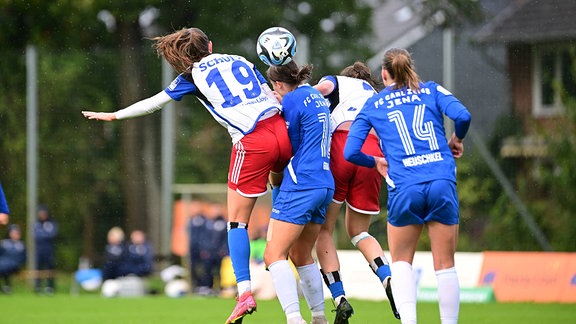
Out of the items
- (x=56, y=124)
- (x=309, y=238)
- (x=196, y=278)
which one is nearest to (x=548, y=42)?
(x=196, y=278)

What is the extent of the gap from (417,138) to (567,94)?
412 inches

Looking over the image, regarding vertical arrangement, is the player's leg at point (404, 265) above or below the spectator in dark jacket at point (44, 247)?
above

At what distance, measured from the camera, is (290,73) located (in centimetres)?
782

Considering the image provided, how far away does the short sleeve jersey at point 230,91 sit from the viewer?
7.64 m

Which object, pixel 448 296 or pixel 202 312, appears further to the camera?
pixel 202 312

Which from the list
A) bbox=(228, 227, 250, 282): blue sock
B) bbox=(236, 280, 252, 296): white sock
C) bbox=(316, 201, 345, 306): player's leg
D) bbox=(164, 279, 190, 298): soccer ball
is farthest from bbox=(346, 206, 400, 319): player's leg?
bbox=(164, 279, 190, 298): soccer ball

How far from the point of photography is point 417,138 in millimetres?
6652

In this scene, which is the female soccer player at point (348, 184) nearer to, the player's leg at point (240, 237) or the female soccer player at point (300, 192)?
the female soccer player at point (300, 192)

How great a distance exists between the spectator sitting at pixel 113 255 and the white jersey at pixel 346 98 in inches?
455

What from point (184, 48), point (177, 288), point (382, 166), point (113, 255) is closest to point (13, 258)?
point (113, 255)

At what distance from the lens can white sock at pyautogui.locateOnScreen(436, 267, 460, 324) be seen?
6723mm

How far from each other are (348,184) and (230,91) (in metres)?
1.28

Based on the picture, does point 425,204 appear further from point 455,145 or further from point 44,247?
point 44,247

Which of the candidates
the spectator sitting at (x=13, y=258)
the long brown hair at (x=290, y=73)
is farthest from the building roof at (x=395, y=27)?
the long brown hair at (x=290, y=73)
